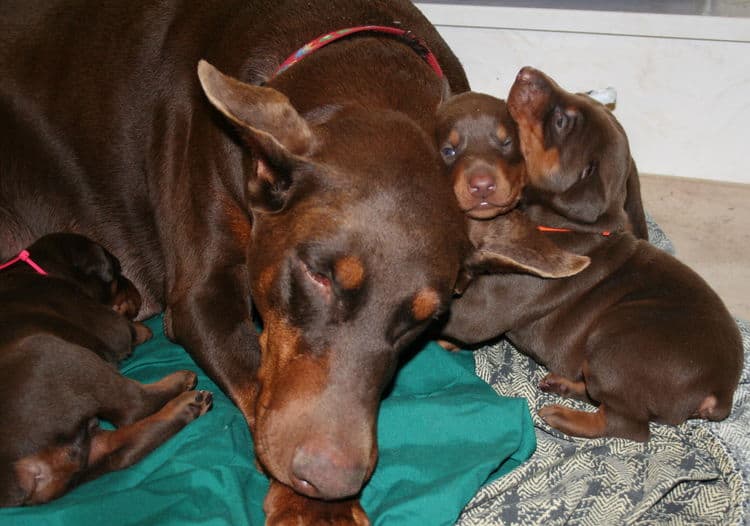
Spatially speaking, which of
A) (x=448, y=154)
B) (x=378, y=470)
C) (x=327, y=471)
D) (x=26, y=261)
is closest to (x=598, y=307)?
(x=448, y=154)

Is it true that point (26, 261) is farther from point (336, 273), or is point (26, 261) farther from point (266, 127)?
point (336, 273)

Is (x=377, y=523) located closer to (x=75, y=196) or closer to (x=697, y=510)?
(x=697, y=510)

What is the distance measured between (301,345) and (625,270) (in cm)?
151

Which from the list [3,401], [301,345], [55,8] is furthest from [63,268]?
[301,345]

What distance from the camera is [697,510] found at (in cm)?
291

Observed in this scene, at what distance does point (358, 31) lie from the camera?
2.85 meters

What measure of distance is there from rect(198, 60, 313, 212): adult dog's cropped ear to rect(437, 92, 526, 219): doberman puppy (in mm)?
584

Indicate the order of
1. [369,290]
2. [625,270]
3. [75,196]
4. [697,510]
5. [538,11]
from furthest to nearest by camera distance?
[538,11]
[75,196]
[625,270]
[697,510]
[369,290]

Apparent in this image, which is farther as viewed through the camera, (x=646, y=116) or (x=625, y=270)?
(x=646, y=116)

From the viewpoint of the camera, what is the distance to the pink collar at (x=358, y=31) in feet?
9.14

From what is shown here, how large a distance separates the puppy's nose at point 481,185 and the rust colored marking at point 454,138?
133mm

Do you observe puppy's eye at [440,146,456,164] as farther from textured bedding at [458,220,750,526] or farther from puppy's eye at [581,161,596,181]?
textured bedding at [458,220,750,526]

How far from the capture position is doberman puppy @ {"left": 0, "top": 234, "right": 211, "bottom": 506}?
255cm

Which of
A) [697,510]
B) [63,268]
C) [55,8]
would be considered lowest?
[697,510]
